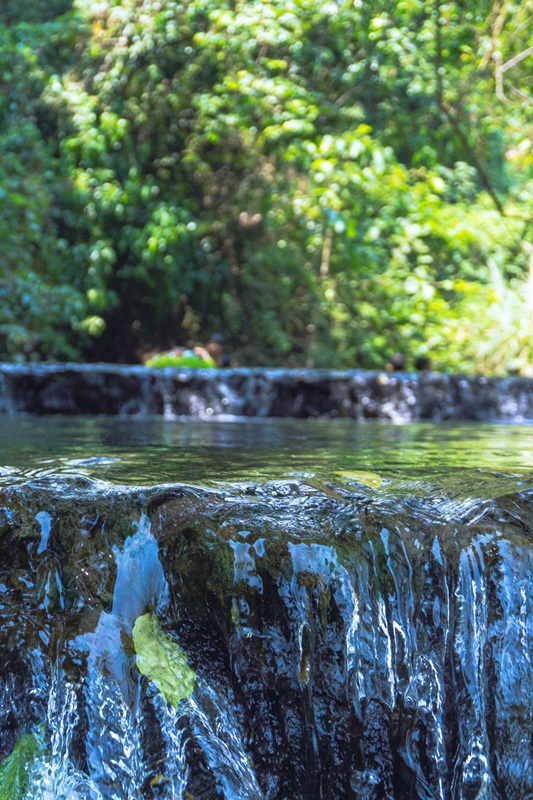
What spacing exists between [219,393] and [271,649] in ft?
14.1

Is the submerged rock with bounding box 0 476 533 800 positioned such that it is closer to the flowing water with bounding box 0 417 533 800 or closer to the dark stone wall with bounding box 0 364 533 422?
the flowing water with bounding box 0 417 533 800

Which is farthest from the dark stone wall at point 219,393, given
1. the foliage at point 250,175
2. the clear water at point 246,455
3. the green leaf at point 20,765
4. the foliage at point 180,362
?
the green leaf at point 20,765

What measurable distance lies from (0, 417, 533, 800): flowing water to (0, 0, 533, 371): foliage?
640 cm

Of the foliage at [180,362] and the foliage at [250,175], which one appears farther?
the foliage at [250,175]

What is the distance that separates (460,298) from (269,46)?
4322mm

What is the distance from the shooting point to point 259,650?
1413 millimetres

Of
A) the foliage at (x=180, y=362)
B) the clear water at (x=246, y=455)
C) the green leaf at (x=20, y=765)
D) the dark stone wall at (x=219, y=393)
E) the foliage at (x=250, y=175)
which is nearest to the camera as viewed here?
the green leaf at (x=20, y=765)

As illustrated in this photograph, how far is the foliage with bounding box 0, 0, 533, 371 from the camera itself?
812 centimetres

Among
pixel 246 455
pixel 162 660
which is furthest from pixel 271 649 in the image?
pixel 246 455

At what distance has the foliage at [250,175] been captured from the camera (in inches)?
320

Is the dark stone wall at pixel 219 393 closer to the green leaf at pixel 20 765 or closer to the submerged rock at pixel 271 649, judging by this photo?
the submerged rock at pixel 271 649

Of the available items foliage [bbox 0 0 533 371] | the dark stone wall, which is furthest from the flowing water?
foliage [bbox 0 0 533 371]

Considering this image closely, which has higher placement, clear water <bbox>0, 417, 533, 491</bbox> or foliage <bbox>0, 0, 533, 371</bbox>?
foliage <bbox>0, 0, 533, 371</bbox>

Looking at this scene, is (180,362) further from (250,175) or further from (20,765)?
(20,765)
